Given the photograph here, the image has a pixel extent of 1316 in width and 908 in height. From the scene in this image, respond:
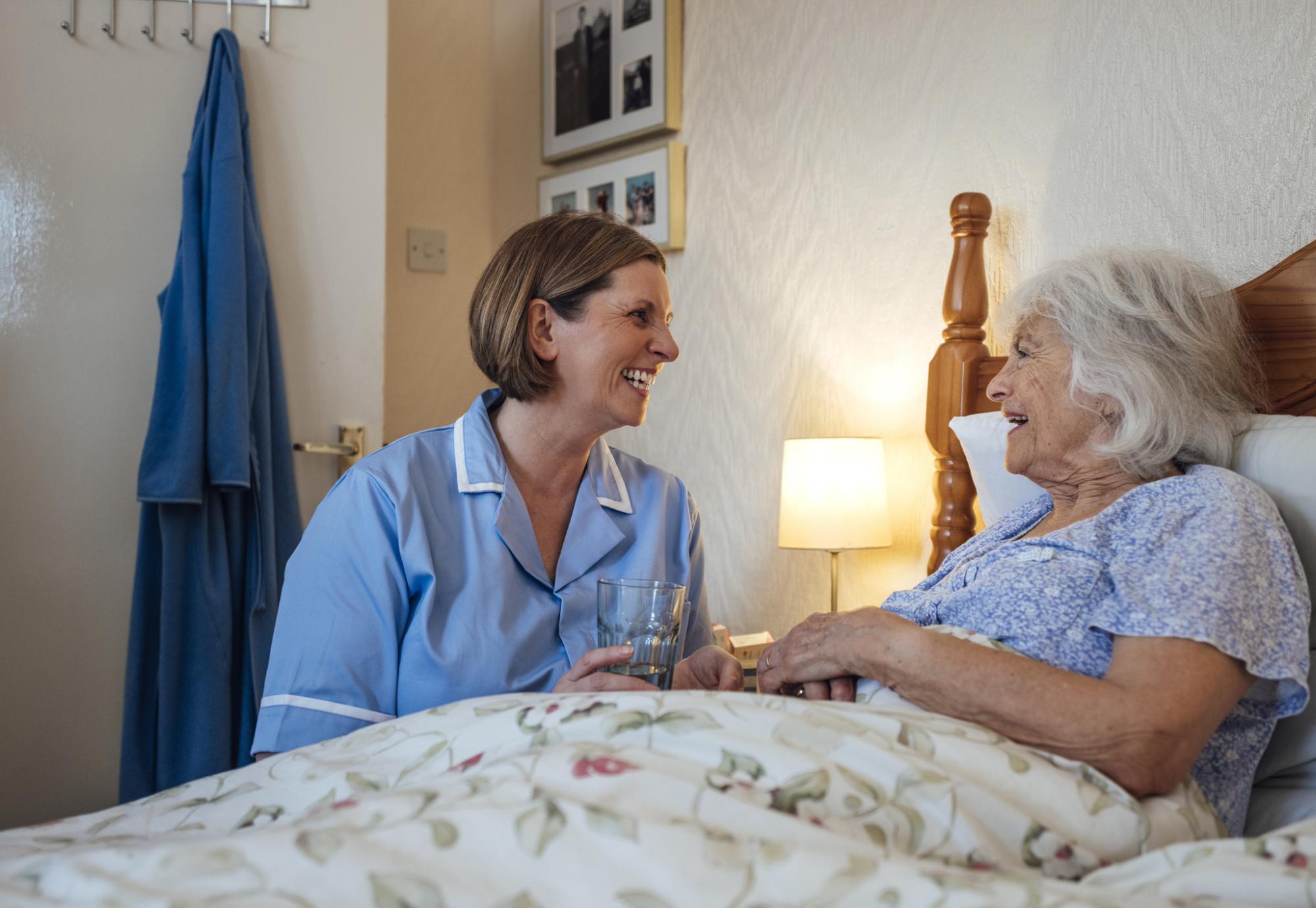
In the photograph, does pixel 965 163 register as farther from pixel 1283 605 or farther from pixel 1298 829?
pixel 1298 829

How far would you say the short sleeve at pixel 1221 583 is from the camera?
0.99m

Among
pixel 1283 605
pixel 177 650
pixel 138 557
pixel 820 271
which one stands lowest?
pixel 177 650

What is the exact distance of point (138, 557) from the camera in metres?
2.16

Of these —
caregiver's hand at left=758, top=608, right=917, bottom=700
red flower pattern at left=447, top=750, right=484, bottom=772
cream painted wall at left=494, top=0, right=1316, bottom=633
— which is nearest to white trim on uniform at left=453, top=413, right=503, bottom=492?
caregiver's hand at left=758, top=608, right=917, bottom=700

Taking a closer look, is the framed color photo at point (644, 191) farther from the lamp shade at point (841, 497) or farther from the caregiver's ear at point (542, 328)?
the caregiver's ear at point (542, 328)

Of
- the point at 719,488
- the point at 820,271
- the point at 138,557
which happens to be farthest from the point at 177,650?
the point at 820,271

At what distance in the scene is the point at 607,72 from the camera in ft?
9.42

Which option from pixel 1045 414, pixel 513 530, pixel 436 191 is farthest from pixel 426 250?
pixel 1045 414

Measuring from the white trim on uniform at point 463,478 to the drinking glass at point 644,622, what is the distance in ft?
1.01

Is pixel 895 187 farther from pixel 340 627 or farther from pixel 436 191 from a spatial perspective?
pixel 340 627

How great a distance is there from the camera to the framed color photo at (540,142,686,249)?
2746mm

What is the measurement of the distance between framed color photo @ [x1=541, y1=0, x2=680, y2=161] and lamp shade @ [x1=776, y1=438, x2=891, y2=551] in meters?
1.09

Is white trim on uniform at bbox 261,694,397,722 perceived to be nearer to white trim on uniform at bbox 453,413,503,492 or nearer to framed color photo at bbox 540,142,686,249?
white trim on uniform at bbox 453,413,503,492

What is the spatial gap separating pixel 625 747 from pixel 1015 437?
0.80 metres
